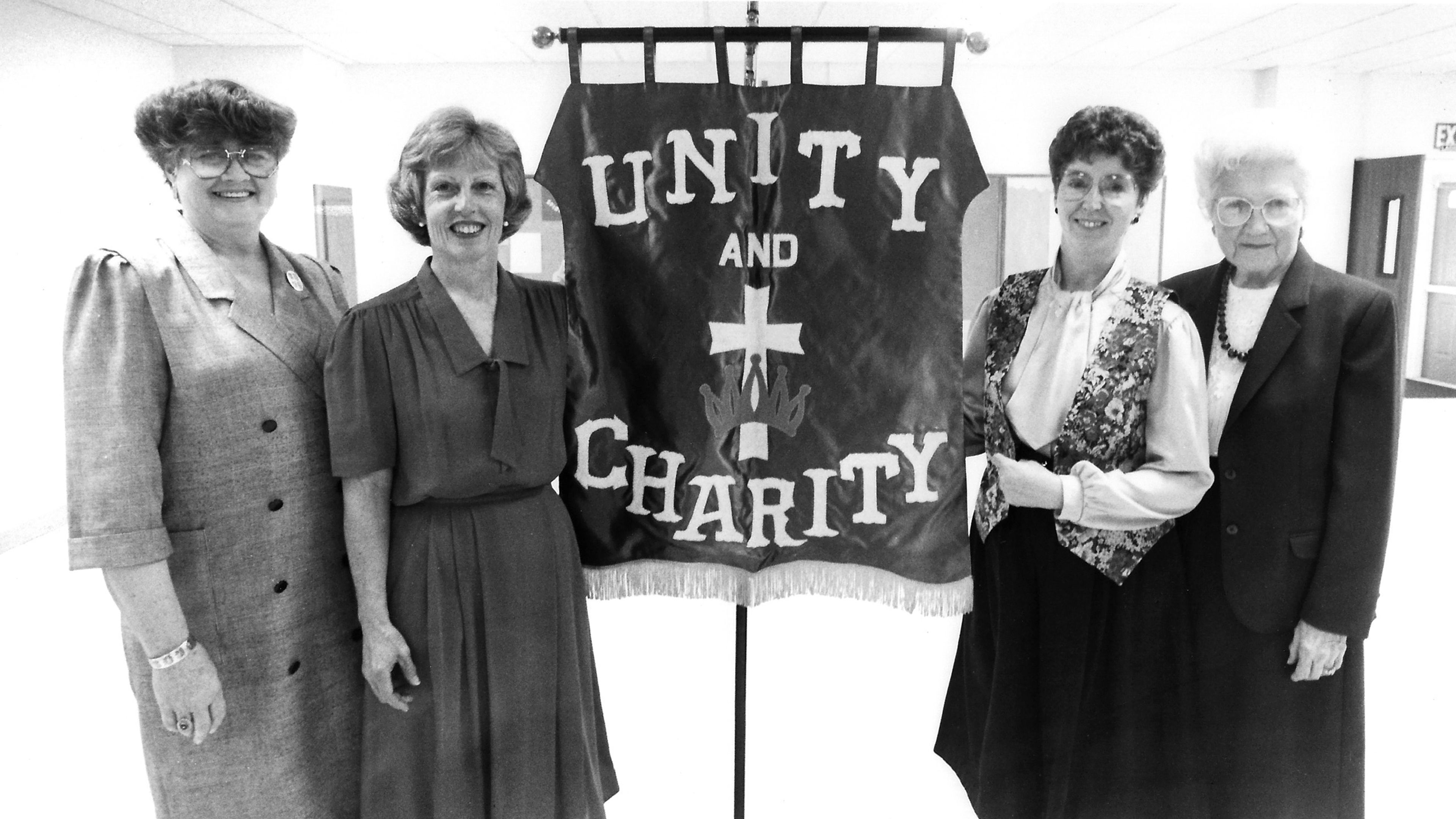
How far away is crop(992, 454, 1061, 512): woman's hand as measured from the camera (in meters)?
1.34

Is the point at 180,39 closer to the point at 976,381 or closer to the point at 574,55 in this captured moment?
the point at 574,55

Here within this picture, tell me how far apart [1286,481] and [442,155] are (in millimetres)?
1394

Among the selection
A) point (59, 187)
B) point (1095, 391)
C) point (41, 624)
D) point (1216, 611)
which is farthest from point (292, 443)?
point (1216, 611)

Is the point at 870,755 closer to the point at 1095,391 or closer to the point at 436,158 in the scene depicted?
the point at 1095,391

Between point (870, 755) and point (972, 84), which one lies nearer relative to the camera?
point (972, 84)

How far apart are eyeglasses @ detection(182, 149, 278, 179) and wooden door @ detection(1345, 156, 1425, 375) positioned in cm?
192

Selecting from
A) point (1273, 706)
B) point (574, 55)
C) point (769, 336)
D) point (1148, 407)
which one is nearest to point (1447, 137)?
point (1148, 407)

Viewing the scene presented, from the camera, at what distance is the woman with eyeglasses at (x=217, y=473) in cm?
118

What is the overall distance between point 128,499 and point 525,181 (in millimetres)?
730

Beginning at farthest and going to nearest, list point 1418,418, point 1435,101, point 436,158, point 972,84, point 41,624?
1. point 1418,418
2. point 41,624
3. point 1435,101
4. point 972,84
5. point 436,158

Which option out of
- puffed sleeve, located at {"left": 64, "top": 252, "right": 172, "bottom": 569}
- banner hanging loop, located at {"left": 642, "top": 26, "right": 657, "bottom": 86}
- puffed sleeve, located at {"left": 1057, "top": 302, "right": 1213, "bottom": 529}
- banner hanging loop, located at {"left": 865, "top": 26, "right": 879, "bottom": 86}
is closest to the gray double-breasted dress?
puffed sleeve, located at {"left": 64, "top": 252, "right": 172, "bottom": 569}

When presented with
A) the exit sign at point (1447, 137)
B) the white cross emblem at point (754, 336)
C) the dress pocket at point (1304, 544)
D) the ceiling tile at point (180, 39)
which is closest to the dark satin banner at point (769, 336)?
the white cross emblem at point (754, 336)

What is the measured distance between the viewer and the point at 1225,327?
139cm

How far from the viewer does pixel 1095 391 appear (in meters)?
1.33
